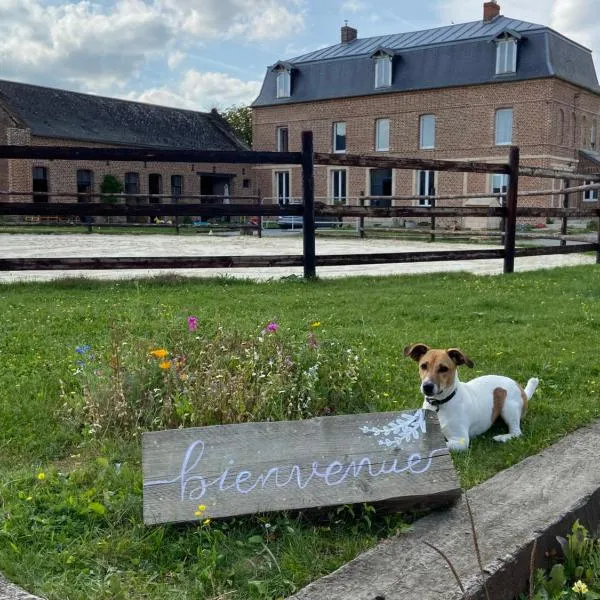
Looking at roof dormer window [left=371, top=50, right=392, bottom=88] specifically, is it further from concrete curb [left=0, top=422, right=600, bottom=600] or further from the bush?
concrete curb [left=0, top=422, right=600, bottom=600]

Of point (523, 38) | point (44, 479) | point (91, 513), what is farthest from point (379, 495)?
point (523, 38)

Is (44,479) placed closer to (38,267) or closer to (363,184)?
(38,267)

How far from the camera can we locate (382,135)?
3991 centimetres

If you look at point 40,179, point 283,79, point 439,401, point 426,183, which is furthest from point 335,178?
point 439,401

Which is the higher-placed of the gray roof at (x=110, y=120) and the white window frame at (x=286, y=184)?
the gray roof at (x=110, y=120)

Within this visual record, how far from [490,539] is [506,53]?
35986 millimetres

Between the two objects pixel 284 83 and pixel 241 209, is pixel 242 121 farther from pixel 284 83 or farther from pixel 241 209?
pixel 241 209

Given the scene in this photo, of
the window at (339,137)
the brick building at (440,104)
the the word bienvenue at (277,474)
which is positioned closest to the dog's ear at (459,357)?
the the word bienvenue at (277,474)

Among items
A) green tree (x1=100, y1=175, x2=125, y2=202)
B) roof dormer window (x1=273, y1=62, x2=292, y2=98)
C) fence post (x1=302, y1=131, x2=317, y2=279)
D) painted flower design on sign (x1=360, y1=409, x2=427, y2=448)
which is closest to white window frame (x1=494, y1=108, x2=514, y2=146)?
roof dormer window (x1=273, y1=62, x2=292, y2=98)

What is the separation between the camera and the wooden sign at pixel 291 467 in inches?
106

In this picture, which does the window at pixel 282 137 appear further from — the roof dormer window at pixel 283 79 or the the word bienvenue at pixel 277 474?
the the word bienvenue at pixel 277 474

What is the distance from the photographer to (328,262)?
9.41 meters

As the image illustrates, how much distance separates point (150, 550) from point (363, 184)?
38.4m

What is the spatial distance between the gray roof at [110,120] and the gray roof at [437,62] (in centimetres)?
566
